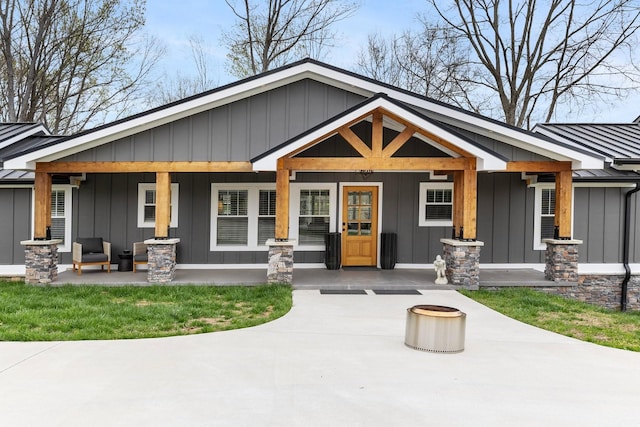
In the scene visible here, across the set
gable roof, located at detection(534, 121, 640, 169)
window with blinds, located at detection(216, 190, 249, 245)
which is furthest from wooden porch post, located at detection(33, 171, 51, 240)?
gable roof, located at detection(534, 121, 640, 169)

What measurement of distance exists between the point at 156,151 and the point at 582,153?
8408mm

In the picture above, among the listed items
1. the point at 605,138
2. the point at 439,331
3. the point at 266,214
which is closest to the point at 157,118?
the point at 266,214

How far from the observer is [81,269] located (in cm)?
1061

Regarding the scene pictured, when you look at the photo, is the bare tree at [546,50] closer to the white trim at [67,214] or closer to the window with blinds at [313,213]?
the window with blinds at [313,213]

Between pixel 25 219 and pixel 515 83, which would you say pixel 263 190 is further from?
pixel 515 83

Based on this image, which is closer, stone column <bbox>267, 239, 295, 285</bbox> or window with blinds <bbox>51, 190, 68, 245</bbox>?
stone column <bbox>267, 239, 295, 285</bbox>

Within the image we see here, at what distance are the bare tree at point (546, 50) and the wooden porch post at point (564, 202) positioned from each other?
12.0 meters

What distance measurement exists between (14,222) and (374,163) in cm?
833

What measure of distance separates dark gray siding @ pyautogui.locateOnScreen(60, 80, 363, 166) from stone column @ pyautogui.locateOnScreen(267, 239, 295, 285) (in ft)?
6.82

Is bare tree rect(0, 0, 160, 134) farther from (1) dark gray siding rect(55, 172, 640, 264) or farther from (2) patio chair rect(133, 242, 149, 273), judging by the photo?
(2) patio chair rect(133, 242, 149, 273)

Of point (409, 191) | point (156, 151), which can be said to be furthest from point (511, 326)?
point (156, 151)

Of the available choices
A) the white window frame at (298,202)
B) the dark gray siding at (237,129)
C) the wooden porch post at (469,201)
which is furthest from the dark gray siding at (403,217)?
the wooden porch post at (469,201)

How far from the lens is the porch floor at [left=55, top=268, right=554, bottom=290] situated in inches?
356

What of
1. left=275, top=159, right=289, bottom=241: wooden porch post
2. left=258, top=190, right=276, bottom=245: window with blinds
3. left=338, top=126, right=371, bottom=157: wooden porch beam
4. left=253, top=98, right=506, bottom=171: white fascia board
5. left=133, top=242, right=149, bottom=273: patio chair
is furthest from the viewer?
left=258, top=190, right=276, bottom=245: window with blinds
